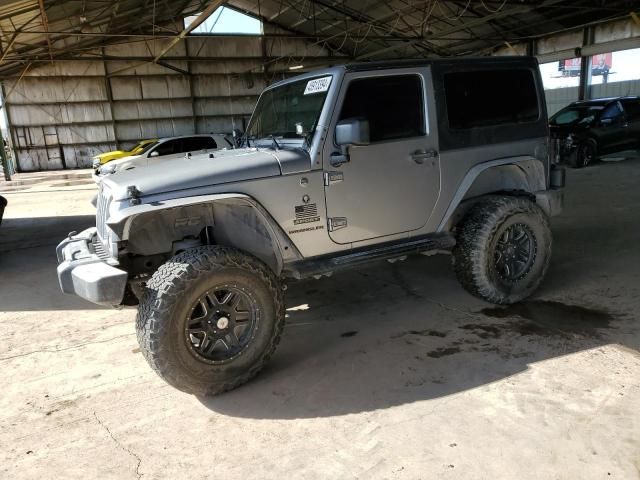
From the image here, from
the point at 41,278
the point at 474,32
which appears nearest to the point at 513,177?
the point at 41,278

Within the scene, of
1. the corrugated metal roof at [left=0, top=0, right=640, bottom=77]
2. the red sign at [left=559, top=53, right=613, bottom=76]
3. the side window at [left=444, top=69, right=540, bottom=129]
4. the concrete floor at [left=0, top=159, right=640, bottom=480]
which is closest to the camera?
the concrete floor at [left=0, top=159, right=640, bottom=480]

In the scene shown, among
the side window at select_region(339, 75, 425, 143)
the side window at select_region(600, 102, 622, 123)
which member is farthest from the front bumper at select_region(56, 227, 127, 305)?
the side window at select_region(600, 102, 622, 123)

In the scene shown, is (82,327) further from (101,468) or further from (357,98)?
(357,98)

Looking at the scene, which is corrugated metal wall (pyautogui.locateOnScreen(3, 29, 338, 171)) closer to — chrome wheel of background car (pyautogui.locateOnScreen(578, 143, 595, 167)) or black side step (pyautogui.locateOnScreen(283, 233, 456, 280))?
chrome wheel of background car (pyautogui.locateOnScreen(578, 143, 595, 167))

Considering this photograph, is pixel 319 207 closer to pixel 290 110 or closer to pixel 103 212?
pixel 290 110

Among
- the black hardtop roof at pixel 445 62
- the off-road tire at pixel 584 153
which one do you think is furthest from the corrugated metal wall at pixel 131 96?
the black hardtop roof at pixel 445 62

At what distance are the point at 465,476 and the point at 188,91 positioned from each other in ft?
79.0

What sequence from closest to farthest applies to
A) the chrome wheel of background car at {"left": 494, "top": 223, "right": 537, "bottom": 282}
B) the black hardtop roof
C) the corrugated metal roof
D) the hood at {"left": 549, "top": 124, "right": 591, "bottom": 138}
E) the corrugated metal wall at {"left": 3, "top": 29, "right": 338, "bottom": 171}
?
the black hardtop roof → the chrome wheel of background car at {"left": 494, "top": 223, "right": 537, "bottom": 282} → the hood at {"left": 549, "top": 124, "right": 591, "bottom": 138} → the corrugated metal roof → the corrugated metal wall at {"left": 3, "top": 29, "right": 338, "bottom": 171}

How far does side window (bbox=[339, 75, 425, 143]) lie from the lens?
12.1ft

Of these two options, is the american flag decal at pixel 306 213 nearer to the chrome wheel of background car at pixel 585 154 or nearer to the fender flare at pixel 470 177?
the fender flare at pixel 470 177

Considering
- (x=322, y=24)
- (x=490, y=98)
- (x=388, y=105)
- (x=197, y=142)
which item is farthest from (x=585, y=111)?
(x=322, y=24)

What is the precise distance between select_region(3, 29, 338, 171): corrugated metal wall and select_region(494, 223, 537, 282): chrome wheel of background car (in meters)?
21.6

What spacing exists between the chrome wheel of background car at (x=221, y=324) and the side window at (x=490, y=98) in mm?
2241

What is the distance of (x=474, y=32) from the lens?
2070 centimetres
